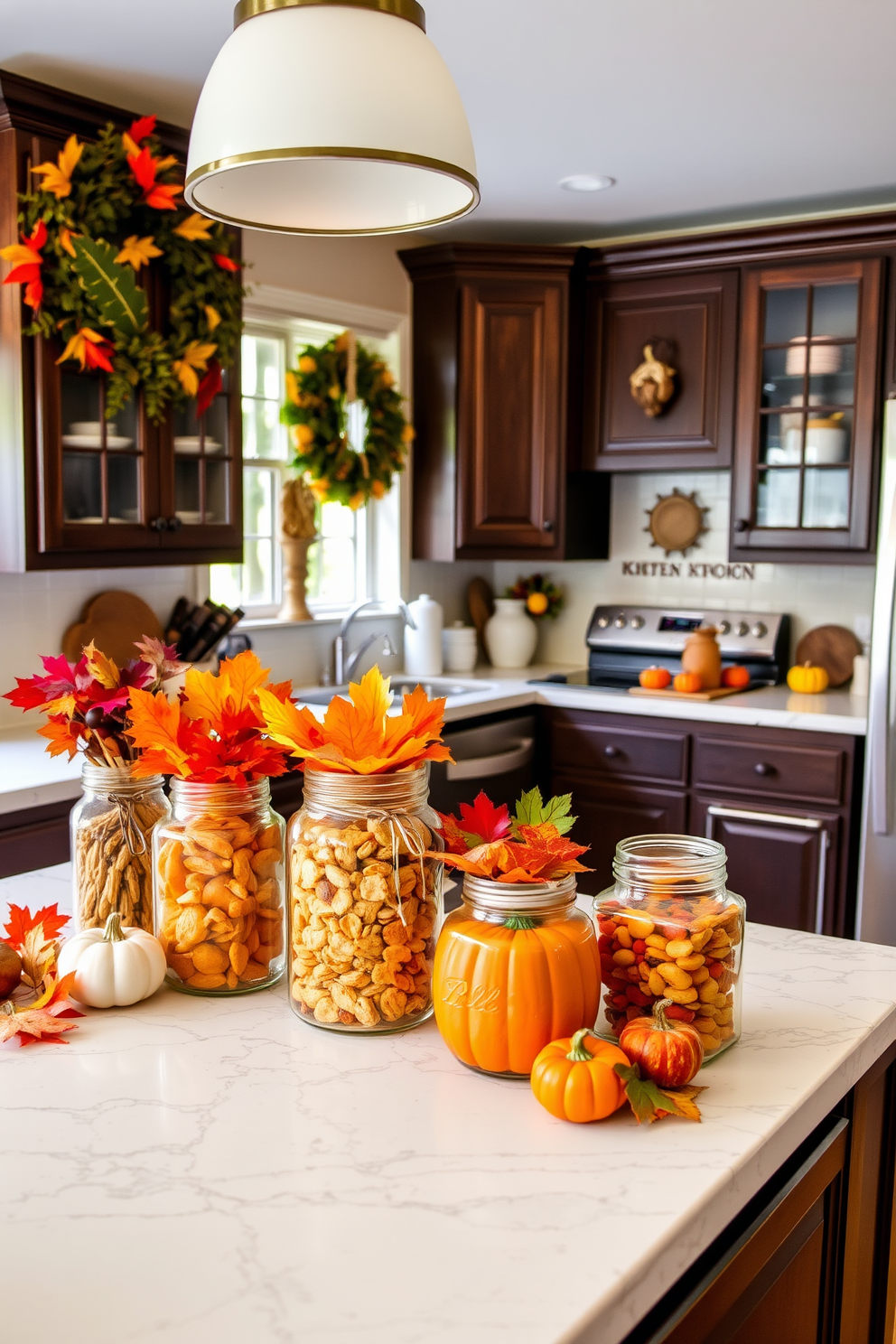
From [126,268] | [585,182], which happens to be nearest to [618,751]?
[585,182]

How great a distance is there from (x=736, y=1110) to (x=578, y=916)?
0.22m

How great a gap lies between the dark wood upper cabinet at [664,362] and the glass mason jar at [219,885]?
308 cm

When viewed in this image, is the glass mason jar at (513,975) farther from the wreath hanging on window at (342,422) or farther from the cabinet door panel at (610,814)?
the wreath hanging on window at (342,422)

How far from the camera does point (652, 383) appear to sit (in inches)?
158

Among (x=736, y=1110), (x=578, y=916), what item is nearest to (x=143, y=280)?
(x=578, y=916)

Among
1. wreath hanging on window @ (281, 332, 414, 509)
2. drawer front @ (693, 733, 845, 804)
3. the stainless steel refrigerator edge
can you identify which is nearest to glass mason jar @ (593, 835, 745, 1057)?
the stainless steel refrigerator edge

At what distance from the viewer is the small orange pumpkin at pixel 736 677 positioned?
13.0 ft

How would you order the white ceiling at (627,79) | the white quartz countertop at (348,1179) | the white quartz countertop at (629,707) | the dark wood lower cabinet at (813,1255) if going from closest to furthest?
the white quartz countertop at (348,1179) < the dark wood lower cabinet at (813,1255) < the white ceiling at (627,79) < the white quartz countertop at (629,707)

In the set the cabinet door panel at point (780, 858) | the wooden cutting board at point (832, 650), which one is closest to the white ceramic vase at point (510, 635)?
the wooden cutting board at point (832, 650)

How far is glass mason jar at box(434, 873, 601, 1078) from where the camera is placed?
104 centimetres

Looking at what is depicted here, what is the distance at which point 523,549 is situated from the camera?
427cm

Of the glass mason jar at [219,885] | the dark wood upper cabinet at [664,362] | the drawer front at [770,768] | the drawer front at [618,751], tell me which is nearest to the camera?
the glass mason jar at [219,885]

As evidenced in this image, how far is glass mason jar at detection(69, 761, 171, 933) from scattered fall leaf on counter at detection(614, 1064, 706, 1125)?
1.85 ft

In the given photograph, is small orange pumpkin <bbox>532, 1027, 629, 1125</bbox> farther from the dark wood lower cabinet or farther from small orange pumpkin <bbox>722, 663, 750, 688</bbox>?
small orange pumpkin <bbox>722, 663, 750, 688</bbox>
